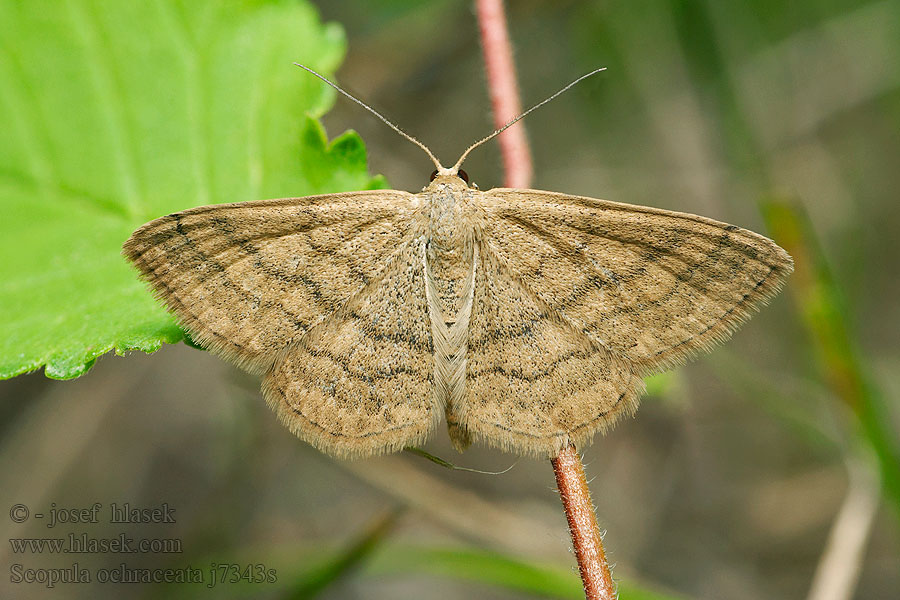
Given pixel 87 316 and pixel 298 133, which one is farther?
pixel 298 133

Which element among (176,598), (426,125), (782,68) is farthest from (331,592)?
(782,68)

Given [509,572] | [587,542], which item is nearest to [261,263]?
[587,542]

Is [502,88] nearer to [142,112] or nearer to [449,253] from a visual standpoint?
[449,253]

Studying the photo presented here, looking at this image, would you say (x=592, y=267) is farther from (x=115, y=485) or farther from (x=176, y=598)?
(x=115, y=485)

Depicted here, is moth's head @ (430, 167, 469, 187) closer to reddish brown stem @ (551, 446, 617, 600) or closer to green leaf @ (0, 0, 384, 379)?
green leaf @ (0, 0, 384, 379)

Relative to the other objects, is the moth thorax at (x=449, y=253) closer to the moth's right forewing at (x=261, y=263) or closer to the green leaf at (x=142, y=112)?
the moth's right forewing at (x=261, y=263)

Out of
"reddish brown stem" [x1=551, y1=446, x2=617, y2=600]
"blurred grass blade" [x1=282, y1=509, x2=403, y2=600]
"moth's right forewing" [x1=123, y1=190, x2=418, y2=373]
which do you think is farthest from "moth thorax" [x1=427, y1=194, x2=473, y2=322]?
"blurred grass blade" [x1=282, y1=509, x2=403, y2=600]

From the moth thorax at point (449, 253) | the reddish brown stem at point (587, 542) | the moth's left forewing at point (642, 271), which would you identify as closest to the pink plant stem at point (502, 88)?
the moth's left forewing at point (642, 271)
